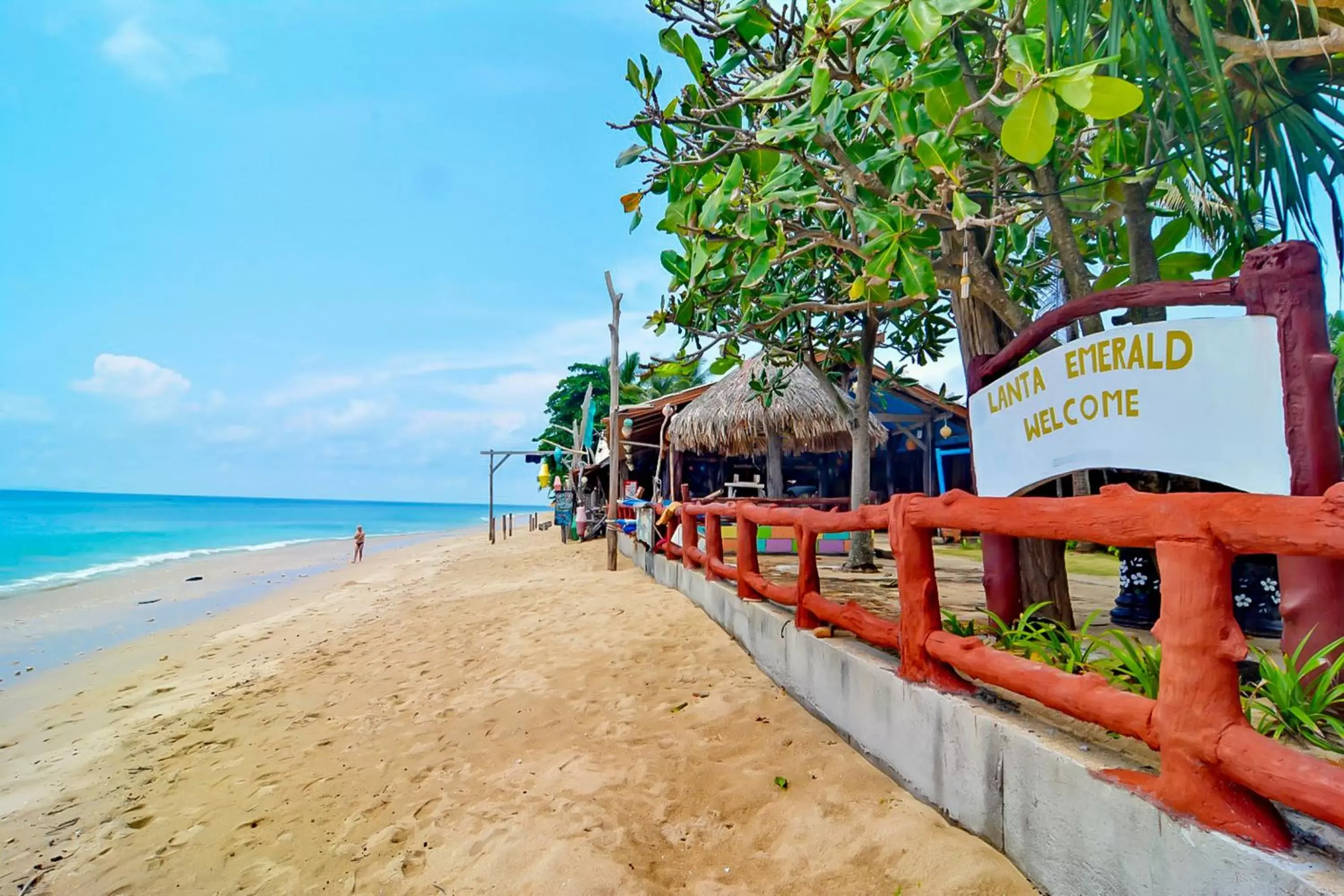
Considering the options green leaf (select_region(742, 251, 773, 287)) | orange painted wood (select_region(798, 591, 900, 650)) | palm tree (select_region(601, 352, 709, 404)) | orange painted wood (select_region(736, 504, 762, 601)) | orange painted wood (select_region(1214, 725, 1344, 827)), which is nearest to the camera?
orange painted wood (select_region(1214, 725, 1344, 827))

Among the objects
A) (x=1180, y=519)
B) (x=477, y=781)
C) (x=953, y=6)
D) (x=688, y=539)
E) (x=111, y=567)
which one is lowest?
(x=111, y=567)

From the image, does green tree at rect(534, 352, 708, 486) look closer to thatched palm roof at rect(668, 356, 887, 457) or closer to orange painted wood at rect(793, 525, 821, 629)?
thatched palm roof at rect(668, 356, 887, 457)

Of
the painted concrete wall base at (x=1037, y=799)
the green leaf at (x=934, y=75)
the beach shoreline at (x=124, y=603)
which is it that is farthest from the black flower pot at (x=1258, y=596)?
the beach shoreline at (x=124, y=603)

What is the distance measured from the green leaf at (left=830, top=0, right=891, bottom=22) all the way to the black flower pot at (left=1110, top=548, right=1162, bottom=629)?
305 cm

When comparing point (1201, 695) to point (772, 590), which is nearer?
point (1201, 695)

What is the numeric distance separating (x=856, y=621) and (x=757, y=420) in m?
8.01

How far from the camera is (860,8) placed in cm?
238

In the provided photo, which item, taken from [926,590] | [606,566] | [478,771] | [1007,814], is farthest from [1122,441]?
[606,566]

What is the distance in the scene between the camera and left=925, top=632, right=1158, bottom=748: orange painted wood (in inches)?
64.5

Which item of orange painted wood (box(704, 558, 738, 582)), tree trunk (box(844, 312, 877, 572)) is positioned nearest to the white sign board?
orange painted wood (box(704, 558, 738, 582))

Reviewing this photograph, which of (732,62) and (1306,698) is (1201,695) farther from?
(732,62)

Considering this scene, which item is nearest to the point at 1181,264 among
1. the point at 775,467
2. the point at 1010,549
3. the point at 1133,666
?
the point at 1010,549

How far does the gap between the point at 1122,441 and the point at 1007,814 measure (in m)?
1.35

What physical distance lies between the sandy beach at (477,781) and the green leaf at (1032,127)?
2.27 m
